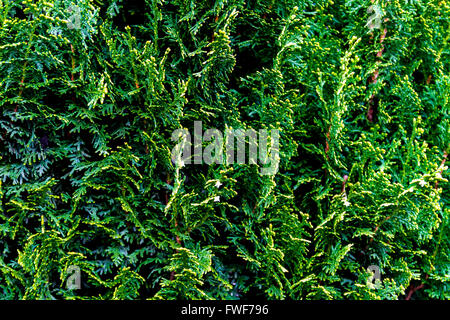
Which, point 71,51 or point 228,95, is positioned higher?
point 71,51

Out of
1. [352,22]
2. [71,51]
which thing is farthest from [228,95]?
[352,22]

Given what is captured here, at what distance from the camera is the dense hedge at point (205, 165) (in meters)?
2.68

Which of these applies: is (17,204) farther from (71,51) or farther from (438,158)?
(438,158)

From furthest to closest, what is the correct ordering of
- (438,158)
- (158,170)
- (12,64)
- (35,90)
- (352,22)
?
(352,22) < (438,158) < (158,170) < (35,90) < (12,64)

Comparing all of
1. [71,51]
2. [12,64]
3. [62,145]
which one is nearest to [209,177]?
[62,145]

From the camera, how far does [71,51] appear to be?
267 cm

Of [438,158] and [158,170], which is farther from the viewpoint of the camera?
[438,158]

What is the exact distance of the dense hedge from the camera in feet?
8.80

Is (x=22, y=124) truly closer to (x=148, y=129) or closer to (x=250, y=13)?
(x=148, y=129)

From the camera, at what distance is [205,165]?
3.06 meters

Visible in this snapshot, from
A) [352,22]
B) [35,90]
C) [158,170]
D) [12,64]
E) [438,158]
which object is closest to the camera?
[12,64]

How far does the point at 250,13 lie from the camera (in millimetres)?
3053
